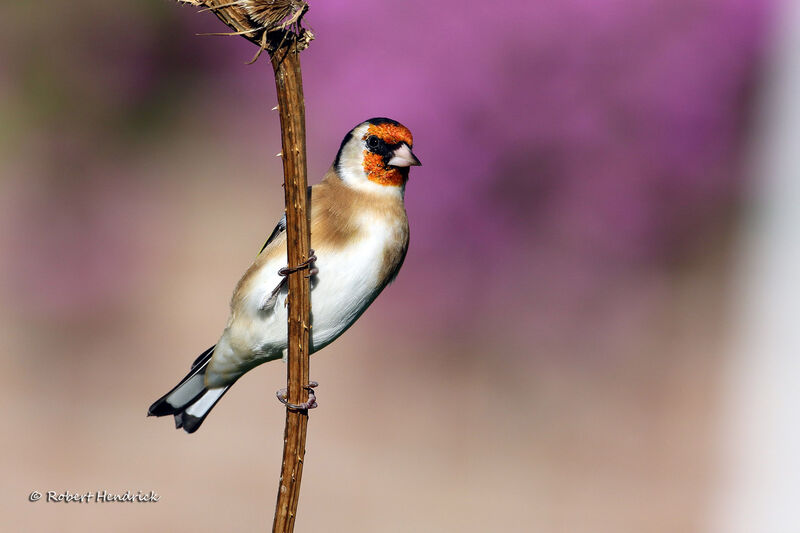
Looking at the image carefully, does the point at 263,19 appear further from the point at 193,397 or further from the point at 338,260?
the point at 193,397

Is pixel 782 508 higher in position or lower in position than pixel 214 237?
lower

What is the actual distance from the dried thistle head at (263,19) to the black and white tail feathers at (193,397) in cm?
98

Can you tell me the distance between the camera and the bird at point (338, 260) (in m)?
1.79

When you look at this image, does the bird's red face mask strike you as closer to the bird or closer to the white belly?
the bird

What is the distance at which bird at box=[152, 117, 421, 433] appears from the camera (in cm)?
179

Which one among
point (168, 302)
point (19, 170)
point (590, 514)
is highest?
point (19, 170)

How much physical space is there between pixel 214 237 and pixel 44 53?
1.93 metres

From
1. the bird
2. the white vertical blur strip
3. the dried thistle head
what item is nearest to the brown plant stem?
the dried thistle head

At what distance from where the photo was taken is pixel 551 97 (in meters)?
6.66

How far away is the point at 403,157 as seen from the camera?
1713 mm

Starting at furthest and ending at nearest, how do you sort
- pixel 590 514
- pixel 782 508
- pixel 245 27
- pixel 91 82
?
pixel 91 82
pixel 590 514
pixel 782 508
pixel 245 27

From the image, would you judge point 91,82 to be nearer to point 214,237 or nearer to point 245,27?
point 214,237

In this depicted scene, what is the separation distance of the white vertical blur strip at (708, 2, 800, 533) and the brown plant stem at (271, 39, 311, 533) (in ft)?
13.1

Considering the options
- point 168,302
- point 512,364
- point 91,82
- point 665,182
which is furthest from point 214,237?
point 665,182
